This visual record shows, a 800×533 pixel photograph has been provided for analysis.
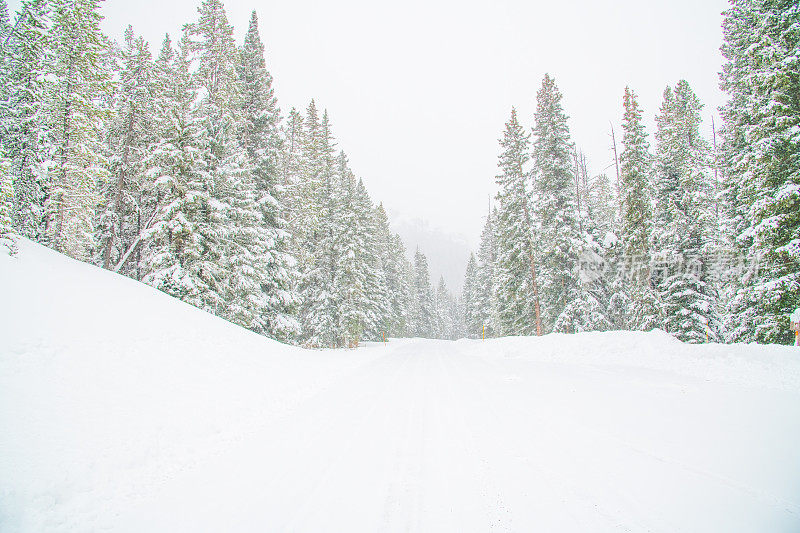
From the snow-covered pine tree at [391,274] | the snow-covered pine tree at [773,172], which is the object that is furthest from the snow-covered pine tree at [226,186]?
the snow-covered pine tree at [391,274]

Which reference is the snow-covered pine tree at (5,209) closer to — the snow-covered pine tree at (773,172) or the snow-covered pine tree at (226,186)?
the snow-covered pine tree at (226,186)

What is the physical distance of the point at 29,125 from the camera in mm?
14789

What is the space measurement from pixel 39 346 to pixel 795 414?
1295 centimetres

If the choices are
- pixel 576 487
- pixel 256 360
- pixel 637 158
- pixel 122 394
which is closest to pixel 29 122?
pixel 256 360

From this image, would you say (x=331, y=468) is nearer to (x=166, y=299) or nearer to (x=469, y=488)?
(x=469, y=488)

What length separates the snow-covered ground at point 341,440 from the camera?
326cm

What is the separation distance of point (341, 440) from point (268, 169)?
59.4 ft

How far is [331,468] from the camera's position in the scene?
4.32m

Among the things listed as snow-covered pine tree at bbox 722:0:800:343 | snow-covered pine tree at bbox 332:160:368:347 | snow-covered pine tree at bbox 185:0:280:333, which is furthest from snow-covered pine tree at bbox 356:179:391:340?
snow-covered pine tree at bbox 722:0:800:343

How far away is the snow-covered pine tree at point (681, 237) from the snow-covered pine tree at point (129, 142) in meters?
28.8

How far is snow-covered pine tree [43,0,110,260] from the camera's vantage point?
13906 mm

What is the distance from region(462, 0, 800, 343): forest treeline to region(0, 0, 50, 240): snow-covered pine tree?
2552 cm

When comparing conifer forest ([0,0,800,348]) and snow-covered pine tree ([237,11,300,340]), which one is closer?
conifer forest ([0,0,800,348])

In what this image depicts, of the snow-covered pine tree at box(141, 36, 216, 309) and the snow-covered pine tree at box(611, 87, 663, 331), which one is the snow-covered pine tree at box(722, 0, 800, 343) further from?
the snow-covered pine tree at box(141, 36, 216, 309)
